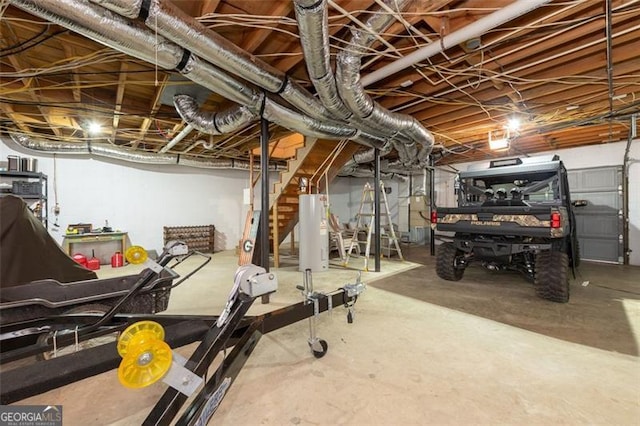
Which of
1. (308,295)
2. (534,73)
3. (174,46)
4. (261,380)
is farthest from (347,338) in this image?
(534,73)

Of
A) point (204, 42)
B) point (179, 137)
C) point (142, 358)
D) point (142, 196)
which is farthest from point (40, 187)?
point (142, 358)

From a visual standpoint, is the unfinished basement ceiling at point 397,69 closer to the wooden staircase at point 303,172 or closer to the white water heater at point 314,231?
the wooden staircase at point 303,172

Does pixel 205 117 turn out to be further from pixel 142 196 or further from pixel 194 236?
pixel 194 236

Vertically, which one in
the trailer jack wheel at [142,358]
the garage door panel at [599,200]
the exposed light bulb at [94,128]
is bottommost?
the trailer jack wheel at [142,358]

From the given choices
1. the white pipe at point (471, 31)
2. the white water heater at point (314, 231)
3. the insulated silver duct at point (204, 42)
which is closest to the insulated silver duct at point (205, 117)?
the insulated silver duct at point (204, 42)

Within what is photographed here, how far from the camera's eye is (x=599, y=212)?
5.67 m

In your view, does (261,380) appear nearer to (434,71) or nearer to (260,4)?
(260,4)

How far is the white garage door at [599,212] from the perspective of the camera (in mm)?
5469

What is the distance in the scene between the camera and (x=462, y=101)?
361 cm

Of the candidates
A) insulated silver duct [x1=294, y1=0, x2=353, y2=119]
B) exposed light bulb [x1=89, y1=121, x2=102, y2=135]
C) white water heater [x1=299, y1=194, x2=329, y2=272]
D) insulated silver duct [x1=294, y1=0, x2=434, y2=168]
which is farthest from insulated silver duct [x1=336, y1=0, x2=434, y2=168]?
exposed light bulb [x1=89, y1=121, x2=102, y2=135]

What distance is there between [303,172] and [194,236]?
3.56 meters

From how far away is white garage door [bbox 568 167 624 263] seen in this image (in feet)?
17.9

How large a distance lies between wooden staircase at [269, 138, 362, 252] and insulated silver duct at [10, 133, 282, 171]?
7.46ft

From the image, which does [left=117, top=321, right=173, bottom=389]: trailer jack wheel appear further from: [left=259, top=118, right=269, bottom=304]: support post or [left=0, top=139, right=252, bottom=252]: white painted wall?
[left=0, top=139, right=252, bottom=252]: white painted wall
